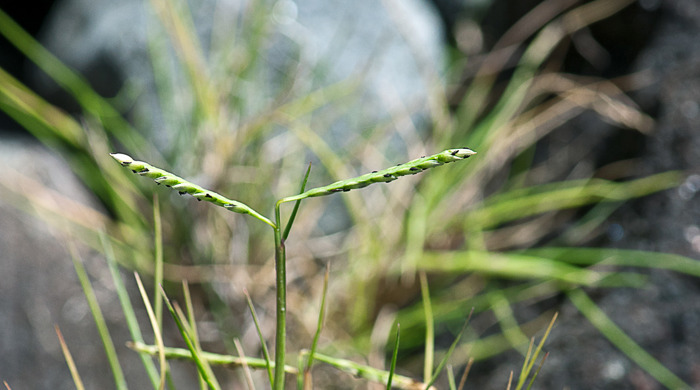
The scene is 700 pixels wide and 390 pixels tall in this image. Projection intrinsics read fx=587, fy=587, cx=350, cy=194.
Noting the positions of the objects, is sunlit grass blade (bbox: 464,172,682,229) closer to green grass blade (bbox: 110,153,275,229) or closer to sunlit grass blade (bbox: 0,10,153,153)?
sunlit grass blade (bbox: 0,10,153,153)

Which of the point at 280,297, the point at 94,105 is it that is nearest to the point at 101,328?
the point at 280,297

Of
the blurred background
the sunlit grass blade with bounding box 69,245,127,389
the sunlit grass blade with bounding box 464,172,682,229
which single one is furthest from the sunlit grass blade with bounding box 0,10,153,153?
the sunlit grass blade with bounding box 464,172,682,229

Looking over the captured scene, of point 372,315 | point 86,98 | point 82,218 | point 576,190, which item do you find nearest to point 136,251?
point 82,218

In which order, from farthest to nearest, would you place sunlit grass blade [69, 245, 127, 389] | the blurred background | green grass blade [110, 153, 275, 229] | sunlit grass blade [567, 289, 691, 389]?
the blurred background, sunlit grass blade [567, 289, 691, 389], sunlit grass blade [69, 245, 127, 389], green grass blade [110, 153, 275, 229]

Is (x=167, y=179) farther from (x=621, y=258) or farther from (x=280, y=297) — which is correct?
(x=621, y=258)

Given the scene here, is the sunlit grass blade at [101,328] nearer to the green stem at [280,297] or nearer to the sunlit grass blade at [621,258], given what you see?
the green stem at [280,297]

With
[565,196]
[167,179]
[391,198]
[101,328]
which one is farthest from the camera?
[391,198]

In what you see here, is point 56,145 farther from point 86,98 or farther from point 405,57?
point 405,57

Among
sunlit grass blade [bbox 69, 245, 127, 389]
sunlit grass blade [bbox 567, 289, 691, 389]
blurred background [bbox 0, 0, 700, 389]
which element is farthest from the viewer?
blurred background [bbox 0, 0, 700, 389]
